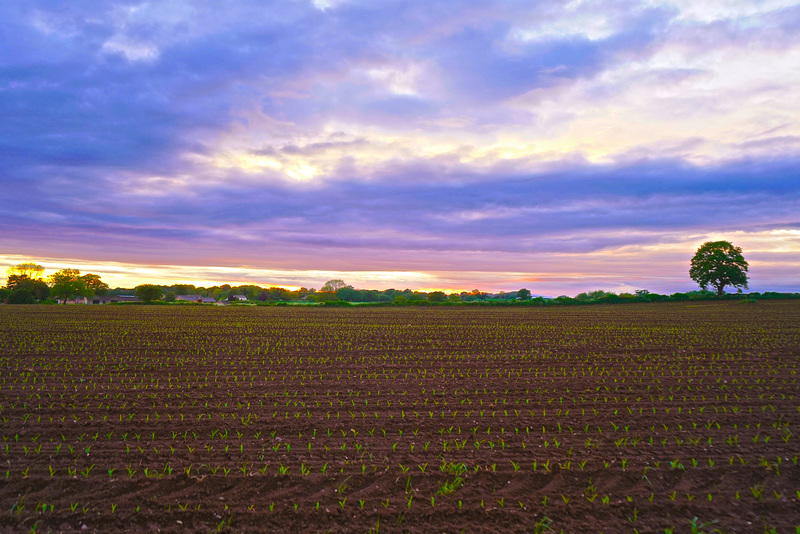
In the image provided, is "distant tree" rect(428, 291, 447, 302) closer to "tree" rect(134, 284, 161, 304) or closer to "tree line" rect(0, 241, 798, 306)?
"tree line" rect(0, 241, 798, 306)

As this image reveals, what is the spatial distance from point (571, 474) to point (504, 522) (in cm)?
161

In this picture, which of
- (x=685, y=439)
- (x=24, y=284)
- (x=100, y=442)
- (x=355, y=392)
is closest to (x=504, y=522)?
(x=685, y=439)

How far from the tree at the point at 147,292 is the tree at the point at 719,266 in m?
98.3

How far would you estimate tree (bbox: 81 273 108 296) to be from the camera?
96.5 meters

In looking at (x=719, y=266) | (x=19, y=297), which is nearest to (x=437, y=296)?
(x=719, y=266)

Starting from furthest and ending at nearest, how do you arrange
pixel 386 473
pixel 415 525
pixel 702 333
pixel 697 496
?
1. pixel 702 333
2. pixel 386 473
3. pixel 697 496
4. pixel 415 525

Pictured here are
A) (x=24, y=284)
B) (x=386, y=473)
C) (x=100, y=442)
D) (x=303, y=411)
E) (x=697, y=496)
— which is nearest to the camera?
(x=697, y=496)

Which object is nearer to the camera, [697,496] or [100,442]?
[697,496]

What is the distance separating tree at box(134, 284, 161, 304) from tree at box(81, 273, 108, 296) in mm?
26421

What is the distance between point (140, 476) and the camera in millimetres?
5770

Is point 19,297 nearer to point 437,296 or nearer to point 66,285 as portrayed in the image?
point 66,285

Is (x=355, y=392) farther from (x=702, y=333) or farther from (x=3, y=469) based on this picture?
(x=702, y=333)

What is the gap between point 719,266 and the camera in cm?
6894

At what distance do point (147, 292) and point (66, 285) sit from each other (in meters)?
26.2
